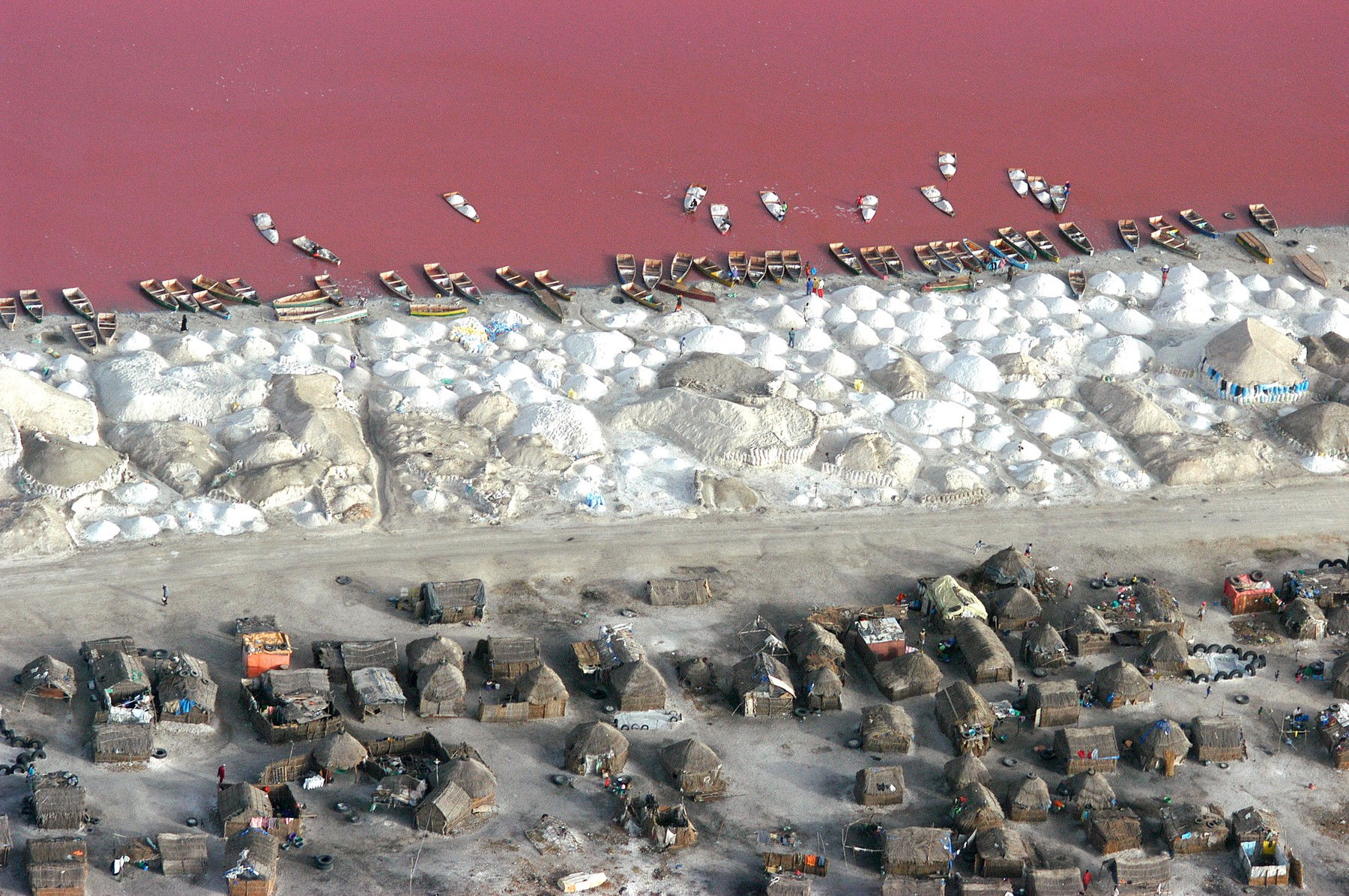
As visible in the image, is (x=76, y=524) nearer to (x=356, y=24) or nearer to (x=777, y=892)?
(x=777, y=892)

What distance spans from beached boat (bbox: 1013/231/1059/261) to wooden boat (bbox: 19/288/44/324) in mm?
43343

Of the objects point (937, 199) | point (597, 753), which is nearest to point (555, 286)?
point (937, 199)

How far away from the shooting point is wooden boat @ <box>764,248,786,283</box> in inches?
2827

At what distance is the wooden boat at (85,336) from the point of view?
63500mm

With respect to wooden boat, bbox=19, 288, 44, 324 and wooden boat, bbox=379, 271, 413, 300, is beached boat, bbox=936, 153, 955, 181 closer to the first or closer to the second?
wooden boat, bbox=379, 271, 413, 300

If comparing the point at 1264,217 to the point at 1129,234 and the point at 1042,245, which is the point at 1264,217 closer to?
the point at 1129,234

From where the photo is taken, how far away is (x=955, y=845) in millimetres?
42094

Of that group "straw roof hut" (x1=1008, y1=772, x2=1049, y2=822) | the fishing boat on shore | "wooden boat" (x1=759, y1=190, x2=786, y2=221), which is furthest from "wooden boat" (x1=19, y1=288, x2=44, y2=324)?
the fishing boat on shore

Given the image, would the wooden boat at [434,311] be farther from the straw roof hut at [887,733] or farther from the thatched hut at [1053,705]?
the thatched hut at [1053,705]

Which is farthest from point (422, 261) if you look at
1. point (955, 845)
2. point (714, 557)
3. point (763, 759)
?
point (955, 845)

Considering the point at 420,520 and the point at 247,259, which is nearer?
the point at 420,520

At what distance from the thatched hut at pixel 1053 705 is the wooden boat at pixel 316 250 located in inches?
1482

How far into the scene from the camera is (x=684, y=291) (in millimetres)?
70500

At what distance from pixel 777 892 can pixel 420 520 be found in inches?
811
